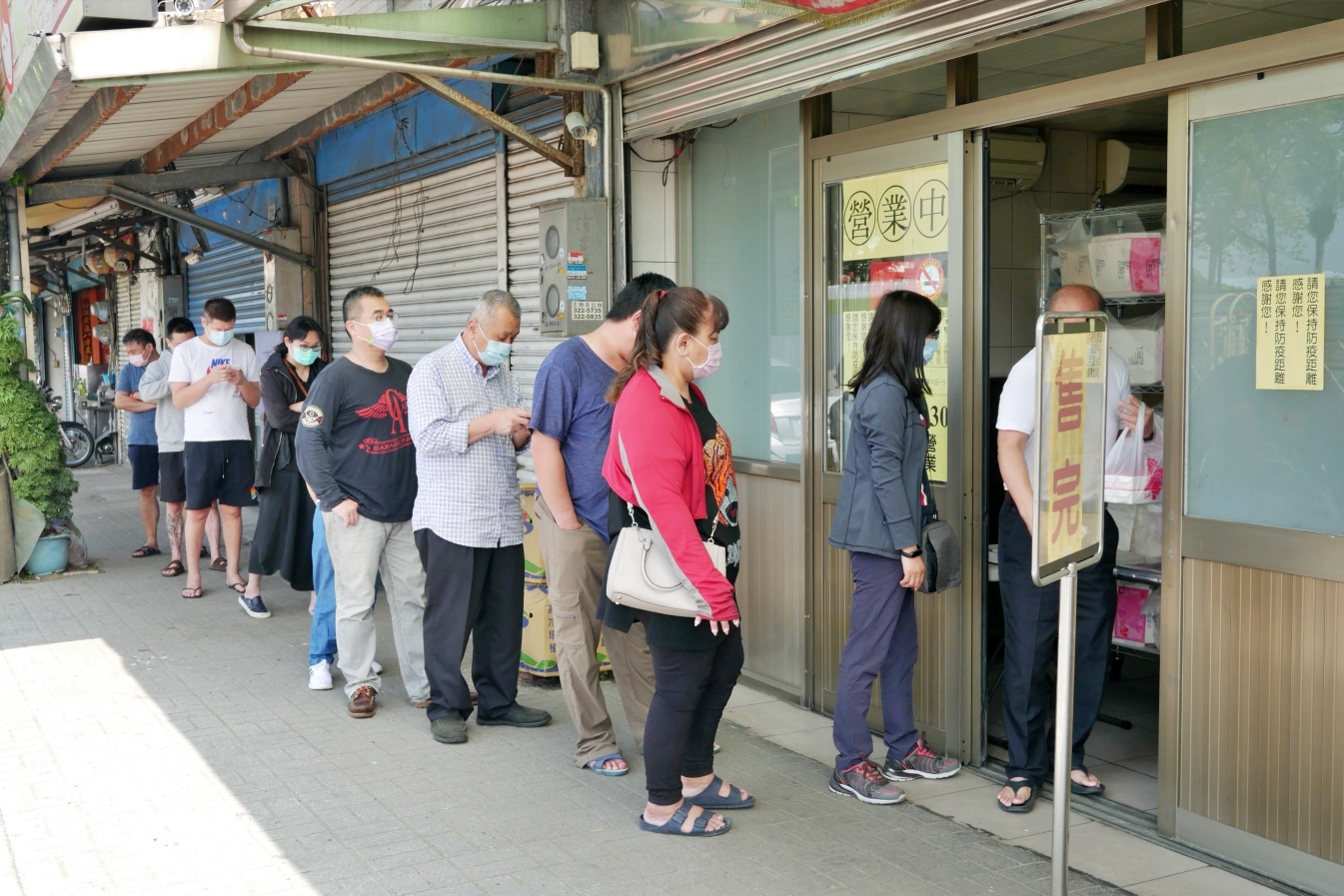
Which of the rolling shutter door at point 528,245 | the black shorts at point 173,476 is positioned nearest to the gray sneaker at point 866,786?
the rolling shutter door at point 528,245

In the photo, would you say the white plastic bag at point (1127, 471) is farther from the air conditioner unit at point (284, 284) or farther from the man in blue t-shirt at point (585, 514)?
the air conditioner unit at point (284, 284)

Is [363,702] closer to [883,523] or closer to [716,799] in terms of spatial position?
[716,799]

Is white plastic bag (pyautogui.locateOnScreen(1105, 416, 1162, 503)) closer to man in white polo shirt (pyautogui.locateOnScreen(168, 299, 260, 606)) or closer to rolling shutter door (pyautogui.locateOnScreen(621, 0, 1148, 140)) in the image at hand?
rolling shutter door (pyautogui.locateOnScreen(621, 0, 1148, 140))

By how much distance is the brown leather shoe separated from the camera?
558cm

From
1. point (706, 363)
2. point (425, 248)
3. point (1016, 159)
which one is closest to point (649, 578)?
point (706, 363)

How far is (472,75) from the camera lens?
609 cm

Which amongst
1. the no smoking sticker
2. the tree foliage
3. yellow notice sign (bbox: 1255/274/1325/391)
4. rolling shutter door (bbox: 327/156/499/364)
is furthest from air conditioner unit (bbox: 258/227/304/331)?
yellow notice sign (bbox: 1255/274/1325/391)

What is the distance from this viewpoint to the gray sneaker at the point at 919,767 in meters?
4.77

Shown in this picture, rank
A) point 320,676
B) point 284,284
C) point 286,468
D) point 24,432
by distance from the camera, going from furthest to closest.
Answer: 1. point 284,284
2. point 24,432
3. point 286,468
4. point 320,676

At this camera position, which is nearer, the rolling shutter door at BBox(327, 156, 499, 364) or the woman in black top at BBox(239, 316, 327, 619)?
the woman in black top at BBox(239, 316, 327, 619)

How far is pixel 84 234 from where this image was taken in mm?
17297

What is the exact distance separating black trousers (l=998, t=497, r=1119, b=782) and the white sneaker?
10.9 feet

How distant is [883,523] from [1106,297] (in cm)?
164

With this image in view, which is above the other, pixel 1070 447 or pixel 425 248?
pixel 425 248
